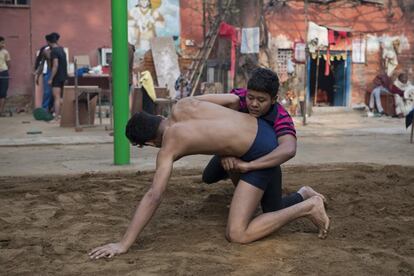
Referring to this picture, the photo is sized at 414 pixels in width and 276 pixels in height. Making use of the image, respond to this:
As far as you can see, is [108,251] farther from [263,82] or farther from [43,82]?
[43,82]

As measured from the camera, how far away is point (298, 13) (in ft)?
52.7

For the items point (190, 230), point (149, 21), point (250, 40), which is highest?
point (149, 21)

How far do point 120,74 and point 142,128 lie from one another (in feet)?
11.0

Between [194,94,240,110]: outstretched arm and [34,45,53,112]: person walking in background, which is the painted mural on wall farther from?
[194,94,240,110]: outstretched arm

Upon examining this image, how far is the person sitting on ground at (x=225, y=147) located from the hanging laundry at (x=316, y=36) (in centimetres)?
1252

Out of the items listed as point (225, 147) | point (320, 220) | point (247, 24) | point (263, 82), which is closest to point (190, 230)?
point (225, 147)

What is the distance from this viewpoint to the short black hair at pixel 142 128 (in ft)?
12.1

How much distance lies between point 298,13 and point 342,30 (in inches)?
56.7

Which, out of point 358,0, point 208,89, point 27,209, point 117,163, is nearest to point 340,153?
point 117,163

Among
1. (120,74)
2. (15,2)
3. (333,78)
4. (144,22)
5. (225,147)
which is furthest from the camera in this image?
(333,78)

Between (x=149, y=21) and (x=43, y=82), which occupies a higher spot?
(x=149, y=21)

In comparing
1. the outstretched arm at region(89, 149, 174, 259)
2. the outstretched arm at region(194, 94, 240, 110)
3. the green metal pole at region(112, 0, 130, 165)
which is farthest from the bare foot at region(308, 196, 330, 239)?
the green metal pole at region(112, 0, 130, 165)

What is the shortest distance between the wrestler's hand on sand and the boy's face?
130 cm

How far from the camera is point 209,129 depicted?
12.3 feet
